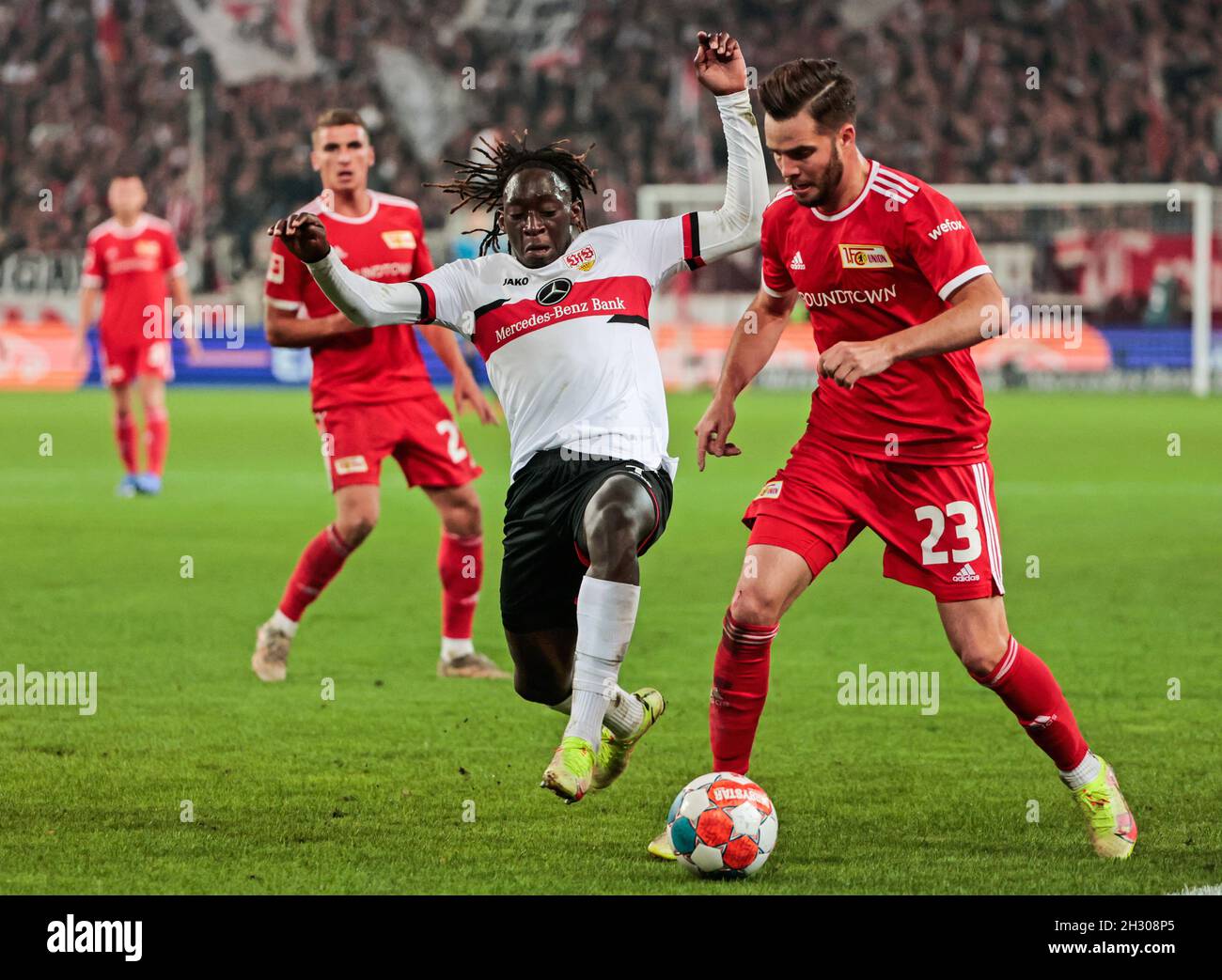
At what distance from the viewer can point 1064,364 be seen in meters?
25.4

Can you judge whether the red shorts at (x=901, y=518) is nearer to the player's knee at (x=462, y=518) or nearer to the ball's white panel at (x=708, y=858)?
the ball's white panel at (x=708, y=858)

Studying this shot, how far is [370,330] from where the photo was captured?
7.82m

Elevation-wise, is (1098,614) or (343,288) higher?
(343,288)

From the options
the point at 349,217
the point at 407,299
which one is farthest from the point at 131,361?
the point at 407,299

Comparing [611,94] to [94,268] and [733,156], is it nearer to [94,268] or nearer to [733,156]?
[94,268]

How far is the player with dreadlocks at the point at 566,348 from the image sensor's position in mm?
5305

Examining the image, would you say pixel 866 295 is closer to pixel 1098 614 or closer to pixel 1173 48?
pixel 1098 614

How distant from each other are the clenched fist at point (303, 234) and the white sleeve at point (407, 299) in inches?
6.7

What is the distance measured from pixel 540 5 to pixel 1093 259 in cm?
1131

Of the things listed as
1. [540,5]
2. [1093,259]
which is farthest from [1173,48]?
[540,5]

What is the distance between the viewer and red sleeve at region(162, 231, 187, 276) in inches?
595

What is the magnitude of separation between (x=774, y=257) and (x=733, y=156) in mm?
456

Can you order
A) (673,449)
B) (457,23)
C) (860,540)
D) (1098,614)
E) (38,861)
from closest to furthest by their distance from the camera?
(38,861)
(1098,614)
(860,540)
(673,449)
(457,23)

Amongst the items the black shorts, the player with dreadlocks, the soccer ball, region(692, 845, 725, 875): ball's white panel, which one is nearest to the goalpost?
the player with dreadlocks
